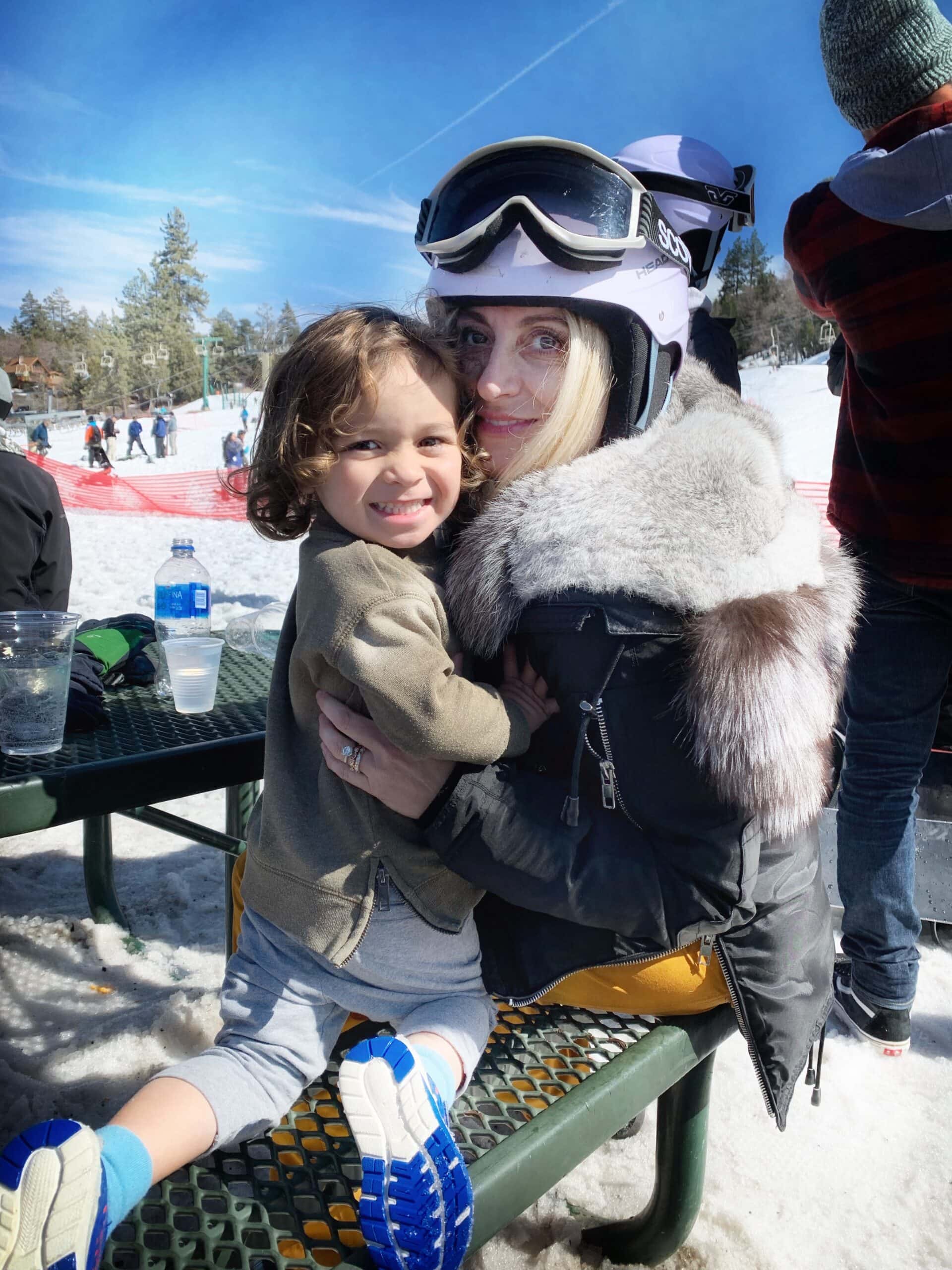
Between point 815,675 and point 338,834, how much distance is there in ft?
2.50

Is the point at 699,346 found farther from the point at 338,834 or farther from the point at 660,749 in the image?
the point at 338,834

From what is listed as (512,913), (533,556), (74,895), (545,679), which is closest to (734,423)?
(533,556)

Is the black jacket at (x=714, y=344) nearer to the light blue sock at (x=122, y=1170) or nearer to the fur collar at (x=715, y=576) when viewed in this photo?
the fur collar at (x=715, y=576)

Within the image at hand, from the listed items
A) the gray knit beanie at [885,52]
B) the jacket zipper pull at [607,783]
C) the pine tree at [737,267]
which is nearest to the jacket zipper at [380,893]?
the jacket zipper pull at [607,783]

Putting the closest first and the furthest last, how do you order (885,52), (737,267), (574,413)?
(574,413) < (885,52) < (737,267)

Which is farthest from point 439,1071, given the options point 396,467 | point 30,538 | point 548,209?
point 30,538

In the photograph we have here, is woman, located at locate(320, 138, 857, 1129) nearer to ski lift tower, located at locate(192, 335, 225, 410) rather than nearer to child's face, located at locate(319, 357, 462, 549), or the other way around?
child's face, located at locate(319, 357, 462, 549)

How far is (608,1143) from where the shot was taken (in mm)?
2168

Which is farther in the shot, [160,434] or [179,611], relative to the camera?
[160,434]

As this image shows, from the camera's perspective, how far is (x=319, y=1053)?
140 centimetres

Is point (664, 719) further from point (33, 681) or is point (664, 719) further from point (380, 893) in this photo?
point (33, 681)

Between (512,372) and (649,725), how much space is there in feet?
2.39

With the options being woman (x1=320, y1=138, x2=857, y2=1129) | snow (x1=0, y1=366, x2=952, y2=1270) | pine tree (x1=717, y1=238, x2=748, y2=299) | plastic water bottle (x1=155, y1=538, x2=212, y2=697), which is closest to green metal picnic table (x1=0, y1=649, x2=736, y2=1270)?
woman (x1=320, y1=138, x2=857, y2=1129)

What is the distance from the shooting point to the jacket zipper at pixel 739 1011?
1.43 m
